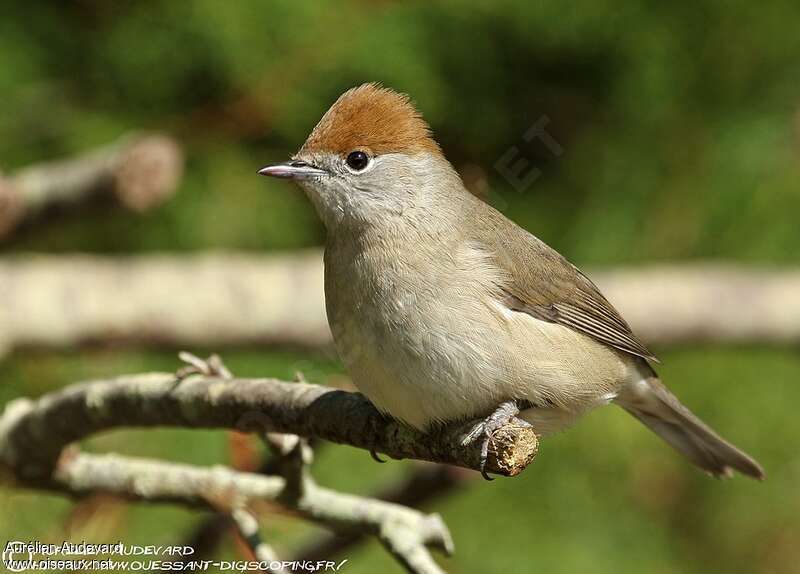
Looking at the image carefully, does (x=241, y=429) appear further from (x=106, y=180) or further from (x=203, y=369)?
(x=106, y=180)

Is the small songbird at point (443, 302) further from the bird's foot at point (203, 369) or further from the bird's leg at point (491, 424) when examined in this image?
the bird's foot at point (203, 369)

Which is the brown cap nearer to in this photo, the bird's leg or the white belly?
the white belly

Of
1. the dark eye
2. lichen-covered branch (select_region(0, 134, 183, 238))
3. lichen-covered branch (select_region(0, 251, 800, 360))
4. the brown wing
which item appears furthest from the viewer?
lichen-covered branch (select_region(0, 251, 800, 360))

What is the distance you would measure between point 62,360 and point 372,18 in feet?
7.68

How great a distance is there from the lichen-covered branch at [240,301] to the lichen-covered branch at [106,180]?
15.2 inches

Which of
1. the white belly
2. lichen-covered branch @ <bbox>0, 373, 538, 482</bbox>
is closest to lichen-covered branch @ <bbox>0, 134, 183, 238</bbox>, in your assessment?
lichen-covered branch @ <bbox>0, 373, 538, 482</bbox>

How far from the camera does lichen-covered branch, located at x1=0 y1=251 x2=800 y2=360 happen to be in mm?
5137

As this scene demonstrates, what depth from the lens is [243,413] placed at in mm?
3225

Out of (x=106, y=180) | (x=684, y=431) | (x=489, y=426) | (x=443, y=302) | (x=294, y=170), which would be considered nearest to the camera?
(x=489, y=426)

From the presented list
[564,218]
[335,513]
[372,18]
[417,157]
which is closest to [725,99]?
[564,218]

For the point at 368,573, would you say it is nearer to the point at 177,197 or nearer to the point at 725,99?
the point at 177,197

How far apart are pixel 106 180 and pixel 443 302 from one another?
2.18 meters

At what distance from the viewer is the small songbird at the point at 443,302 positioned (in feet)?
10.5

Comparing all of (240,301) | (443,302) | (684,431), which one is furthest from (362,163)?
(240,301)
